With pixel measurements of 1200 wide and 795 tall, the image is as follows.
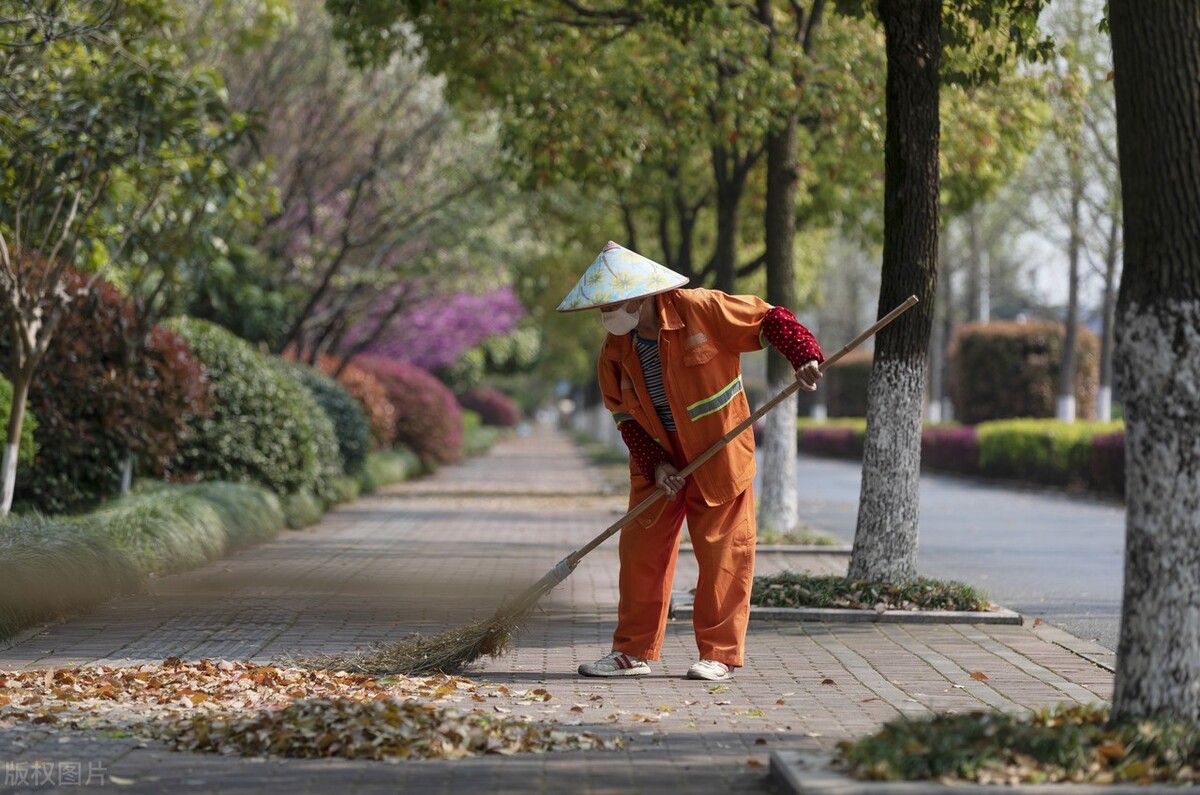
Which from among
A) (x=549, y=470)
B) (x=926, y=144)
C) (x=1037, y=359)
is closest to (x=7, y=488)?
(x=926, y=144)

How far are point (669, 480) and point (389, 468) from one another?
18296mm

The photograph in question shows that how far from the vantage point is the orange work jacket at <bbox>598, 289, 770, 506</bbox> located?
6.94m

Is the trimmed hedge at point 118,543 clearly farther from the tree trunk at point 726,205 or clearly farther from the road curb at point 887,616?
the tree trunk at point 726,205

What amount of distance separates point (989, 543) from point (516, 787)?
11344 mm

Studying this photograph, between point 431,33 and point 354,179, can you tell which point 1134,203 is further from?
point 354,179

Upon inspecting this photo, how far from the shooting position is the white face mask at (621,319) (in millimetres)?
6949

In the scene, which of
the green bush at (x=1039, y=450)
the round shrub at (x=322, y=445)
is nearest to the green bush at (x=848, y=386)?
the green bush at (x=1039, y=450)

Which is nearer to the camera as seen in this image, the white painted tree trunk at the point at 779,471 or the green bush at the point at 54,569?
the green bush at the point at 54,569

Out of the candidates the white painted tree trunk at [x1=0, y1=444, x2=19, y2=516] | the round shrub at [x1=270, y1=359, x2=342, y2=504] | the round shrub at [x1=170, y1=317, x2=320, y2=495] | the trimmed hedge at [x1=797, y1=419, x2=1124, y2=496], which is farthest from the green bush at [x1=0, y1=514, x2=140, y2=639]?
the trimmed hedge at [x1=797, y1=419, x2=1124, y2=496]

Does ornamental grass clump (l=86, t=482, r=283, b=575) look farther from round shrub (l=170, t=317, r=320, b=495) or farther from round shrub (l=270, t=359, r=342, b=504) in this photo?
round shrub (l=270, t=359, r=342, b=504)

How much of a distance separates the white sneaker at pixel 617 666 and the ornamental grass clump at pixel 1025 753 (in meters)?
2.32

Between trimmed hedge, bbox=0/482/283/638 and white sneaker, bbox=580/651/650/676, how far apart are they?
116 inches

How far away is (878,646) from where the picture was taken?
8.15 metres

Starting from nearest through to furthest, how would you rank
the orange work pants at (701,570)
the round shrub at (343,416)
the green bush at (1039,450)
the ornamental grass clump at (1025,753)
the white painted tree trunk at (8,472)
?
the ornamental grass clump at (1025,753) < the orange work pants at (701,570) < the white painted tree trunk at (8,472) < the round shrub at (343,416) < the green bush at (1039,450)
